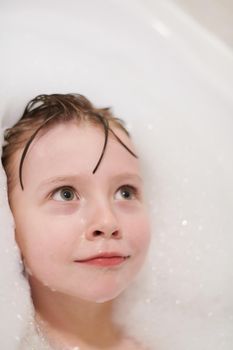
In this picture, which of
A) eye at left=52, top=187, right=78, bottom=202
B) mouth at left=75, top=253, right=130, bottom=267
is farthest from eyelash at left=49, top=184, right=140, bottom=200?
mouth at left=75, top=253, right=130, bottom=267

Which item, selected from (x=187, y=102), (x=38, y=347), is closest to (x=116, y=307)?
(x=38, y=347)

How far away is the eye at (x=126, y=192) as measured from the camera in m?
1.02

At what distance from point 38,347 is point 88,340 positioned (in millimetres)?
89

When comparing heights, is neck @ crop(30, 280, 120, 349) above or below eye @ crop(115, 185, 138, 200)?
below

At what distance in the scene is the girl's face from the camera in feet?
3.06

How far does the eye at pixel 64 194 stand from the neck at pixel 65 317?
0.50ft

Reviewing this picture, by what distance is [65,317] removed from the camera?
1.02 meters

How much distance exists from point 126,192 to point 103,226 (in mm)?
122

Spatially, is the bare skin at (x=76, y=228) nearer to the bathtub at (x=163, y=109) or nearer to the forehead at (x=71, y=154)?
the forehead at (x=71, y=154)

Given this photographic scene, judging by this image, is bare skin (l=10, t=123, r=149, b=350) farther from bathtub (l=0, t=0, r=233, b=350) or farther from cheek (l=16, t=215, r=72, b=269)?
bathtub (l=0, t=0, r=233, b=350)

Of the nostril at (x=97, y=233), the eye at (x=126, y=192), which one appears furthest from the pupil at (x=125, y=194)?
the nostril at (x=97, y=233)

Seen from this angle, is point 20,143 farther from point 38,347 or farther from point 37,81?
point 38,347

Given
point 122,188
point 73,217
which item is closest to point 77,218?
point 73,217

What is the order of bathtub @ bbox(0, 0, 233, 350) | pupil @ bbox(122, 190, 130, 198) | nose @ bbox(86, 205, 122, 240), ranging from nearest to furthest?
nose @ bbox(86, 205, 122, 240), pupil @ bbox(122, 190, 130, 198), bathtub @ bbox(0, 0, 233, 350)
